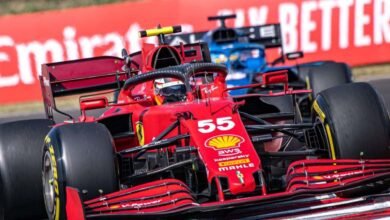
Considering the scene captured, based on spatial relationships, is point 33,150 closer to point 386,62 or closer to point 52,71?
point 52,71

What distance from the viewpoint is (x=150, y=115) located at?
304 inches

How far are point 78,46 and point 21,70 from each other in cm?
122

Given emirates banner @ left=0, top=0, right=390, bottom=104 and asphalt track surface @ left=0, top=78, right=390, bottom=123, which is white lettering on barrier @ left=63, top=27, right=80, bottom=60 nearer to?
emirates banner @ left=0, top=0, right=390, bottom=104

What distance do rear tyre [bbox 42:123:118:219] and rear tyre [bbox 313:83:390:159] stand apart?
5.70ft

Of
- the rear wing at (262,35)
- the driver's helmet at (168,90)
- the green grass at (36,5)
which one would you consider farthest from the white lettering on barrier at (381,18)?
the driver's helmet at (168,90)

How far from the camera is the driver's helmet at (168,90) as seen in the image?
840cm

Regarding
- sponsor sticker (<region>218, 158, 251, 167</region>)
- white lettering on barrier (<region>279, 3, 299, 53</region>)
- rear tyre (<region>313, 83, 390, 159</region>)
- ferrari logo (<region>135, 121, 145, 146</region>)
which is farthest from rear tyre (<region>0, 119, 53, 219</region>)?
white lettering on barrier (<region>279, 3, 299, 53</region>)

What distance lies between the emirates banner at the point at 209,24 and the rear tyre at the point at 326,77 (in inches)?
249

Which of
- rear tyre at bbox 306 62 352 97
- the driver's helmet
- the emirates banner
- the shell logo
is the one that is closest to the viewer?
the shell logo

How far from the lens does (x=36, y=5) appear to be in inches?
792

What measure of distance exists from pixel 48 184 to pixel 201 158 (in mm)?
1402

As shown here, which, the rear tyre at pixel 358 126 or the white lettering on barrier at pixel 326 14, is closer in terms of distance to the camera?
the rear tyre at pixel 358 126

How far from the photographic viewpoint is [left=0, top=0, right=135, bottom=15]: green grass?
65.1 feet

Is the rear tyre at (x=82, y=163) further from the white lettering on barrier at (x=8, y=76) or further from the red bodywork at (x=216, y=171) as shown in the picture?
the white lettering on barrier at (x=8, y=76)
